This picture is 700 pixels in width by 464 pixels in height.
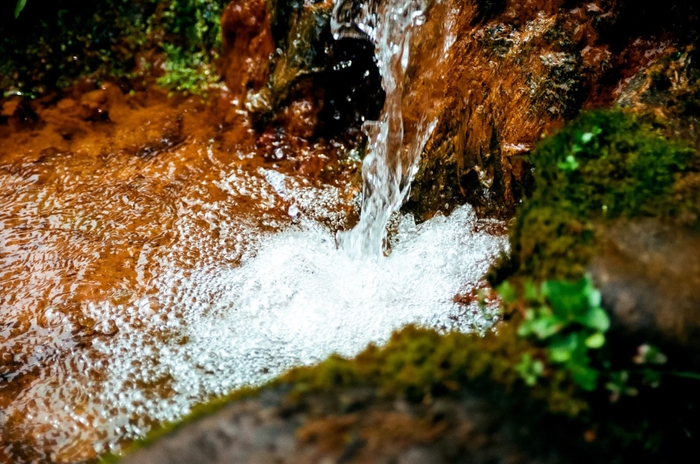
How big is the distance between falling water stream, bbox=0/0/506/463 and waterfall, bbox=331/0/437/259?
1 centimetres

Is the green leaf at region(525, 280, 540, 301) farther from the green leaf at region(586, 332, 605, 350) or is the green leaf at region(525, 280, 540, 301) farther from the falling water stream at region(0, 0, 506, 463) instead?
the falling water stream at region(0, 0, 506, 463)

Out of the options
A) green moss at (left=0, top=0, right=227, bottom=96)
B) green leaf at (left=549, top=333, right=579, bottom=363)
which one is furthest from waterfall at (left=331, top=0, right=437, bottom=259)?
green leaf at (left=549, top=333, right=579, bottom=363)

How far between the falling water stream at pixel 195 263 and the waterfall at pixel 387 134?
0.01 metres

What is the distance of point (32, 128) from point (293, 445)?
4956mm

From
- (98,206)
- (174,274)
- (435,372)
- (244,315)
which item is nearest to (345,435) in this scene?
(435,372)

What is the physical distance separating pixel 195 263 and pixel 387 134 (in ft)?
5.93

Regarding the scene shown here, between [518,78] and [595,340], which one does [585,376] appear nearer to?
[595,340]

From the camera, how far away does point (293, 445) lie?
1.11m

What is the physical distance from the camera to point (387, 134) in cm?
404

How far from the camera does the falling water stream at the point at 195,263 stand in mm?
2646

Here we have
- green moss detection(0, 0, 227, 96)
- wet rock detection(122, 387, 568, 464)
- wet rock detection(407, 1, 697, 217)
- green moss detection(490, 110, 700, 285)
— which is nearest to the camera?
wet rock detection(122, 387, 568, 464)

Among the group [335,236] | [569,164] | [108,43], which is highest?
[569,164]

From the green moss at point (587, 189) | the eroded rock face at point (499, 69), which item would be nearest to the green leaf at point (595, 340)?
the green moss at point (587, 189)

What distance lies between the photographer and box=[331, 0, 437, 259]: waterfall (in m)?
3.72
